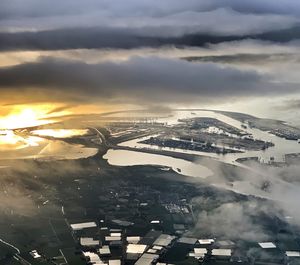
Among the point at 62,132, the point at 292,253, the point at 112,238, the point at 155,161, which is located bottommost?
the point at 292,253

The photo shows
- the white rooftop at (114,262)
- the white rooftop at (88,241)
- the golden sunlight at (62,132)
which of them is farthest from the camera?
the golden sunlight at (62,132)

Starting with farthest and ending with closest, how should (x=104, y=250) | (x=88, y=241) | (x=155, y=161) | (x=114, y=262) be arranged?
1. (x=155, y=161)
2. (x=88, y=241)
3. (x=104, y=250)
4. (x=114, y=262)

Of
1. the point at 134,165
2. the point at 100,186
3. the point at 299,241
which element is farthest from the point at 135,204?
the point at 299,241

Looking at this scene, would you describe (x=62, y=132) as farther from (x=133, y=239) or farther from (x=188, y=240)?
(x=188, y=240)

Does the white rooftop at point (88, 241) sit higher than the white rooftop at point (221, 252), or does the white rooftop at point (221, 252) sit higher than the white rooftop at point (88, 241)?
the white rooftop at point (88, 241)

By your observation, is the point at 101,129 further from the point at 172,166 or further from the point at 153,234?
the point at 153,234

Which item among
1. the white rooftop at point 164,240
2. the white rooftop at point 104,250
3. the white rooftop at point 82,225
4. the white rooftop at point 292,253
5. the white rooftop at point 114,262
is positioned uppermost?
the white rooftop at point 82,225

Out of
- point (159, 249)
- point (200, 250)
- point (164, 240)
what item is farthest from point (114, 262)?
→ point (200, 250)

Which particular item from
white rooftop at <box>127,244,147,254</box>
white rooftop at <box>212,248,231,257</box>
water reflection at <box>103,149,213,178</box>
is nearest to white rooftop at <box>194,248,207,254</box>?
white rooftop at <box>212,248,231,257</box>

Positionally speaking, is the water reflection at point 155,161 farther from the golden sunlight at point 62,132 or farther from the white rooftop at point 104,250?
the white rooftop at point 104,250

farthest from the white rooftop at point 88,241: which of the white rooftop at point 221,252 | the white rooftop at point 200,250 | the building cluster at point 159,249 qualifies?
the white rooftop at point 221,252

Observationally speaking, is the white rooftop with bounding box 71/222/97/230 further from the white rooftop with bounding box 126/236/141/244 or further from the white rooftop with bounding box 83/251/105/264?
the white rooftop with bounding box 83/251/105/264
